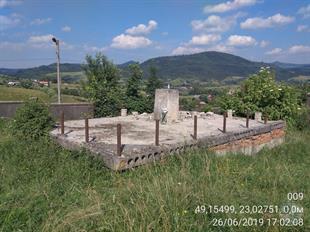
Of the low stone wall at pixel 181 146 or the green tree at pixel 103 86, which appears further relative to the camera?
the green tree at pixel 103 86

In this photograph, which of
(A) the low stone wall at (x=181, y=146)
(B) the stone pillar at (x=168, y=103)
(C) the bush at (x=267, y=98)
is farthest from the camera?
(C) the bush at (x=267, y=98)

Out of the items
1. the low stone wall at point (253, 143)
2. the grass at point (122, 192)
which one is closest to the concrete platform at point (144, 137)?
the low stone wall at point (253, 143)

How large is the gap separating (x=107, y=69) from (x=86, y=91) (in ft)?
5.85

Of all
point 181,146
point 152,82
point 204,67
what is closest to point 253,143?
point 181,146

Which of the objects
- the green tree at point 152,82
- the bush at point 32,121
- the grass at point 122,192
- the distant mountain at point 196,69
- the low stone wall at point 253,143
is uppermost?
the distant mountain at point 196,69

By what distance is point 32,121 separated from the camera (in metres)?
9.27

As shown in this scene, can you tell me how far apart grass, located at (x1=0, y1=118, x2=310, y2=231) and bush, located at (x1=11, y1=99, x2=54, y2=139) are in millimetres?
1399

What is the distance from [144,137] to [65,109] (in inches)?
355

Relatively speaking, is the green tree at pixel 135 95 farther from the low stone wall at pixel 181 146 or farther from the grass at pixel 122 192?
the grass at pixel 122 192

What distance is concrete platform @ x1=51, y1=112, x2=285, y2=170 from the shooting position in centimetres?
721

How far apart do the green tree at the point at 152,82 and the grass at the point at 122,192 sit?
13531 millimetres

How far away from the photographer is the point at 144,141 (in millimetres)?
8633

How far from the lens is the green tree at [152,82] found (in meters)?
21.0

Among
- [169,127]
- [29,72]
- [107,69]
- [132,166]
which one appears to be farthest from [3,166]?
→ [29,72]
